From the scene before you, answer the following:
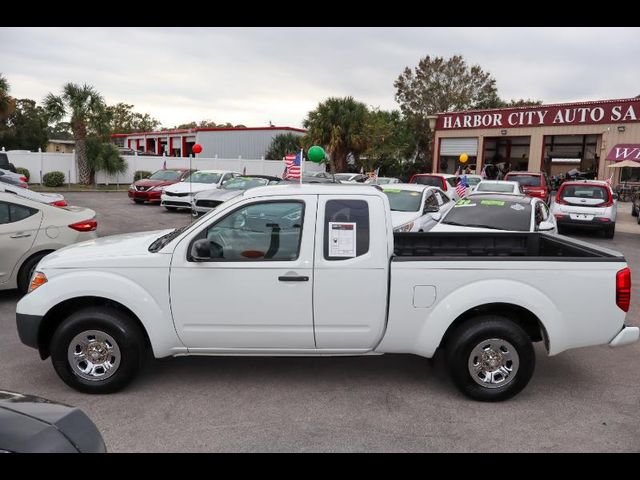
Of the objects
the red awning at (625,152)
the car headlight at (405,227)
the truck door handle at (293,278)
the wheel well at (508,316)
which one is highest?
the red awning at (625,152)

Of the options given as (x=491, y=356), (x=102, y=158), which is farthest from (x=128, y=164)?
(x=491, y=356)

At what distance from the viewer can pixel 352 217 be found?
14.8 ft

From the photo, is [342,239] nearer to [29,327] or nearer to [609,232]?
[29,327]

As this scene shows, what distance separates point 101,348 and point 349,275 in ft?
6.94

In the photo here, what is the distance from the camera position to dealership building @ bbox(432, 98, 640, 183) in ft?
94.0

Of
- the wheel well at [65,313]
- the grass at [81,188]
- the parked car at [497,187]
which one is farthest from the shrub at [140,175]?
the wheel well at [65,313]

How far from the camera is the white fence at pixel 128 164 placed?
90.0 ft

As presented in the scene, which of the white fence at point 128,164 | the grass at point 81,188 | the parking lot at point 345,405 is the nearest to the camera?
the parking lot at point 345,405

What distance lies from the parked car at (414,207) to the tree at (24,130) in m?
45.0

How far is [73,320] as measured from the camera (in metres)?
4.40

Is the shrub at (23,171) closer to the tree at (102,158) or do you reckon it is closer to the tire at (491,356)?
the tree at (102,158)

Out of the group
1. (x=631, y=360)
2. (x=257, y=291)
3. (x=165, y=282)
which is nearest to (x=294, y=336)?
(x=257, y=291)
